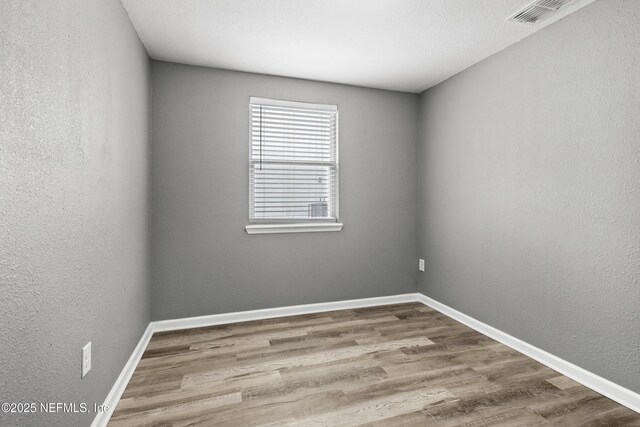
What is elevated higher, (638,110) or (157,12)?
(157,12)

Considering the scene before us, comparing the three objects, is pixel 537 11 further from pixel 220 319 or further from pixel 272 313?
pixel 220 319

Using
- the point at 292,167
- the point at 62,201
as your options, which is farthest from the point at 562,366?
the point at 62,201

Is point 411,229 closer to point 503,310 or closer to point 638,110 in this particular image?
point 503,310

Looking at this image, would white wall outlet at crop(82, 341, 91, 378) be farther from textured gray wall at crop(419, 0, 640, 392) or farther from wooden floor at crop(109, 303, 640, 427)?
textured gray wall at crop(419, 0, 640, 392)

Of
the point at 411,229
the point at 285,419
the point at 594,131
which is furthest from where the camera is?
the point at 411,229

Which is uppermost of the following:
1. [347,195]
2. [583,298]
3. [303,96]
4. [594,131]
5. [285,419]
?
[303,96]

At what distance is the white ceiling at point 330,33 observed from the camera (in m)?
1.98

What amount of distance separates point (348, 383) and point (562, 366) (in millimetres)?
1469

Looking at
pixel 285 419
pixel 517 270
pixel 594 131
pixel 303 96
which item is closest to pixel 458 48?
pixel 594 131

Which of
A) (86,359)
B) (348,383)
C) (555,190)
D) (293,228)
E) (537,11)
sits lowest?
(348,383)

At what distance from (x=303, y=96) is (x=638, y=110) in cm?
249

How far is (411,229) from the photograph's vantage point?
3.55 metres

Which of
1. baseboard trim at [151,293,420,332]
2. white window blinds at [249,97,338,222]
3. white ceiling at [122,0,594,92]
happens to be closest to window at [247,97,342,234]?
white window blinds at [249,97,338,222]

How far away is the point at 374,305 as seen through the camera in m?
3.38
